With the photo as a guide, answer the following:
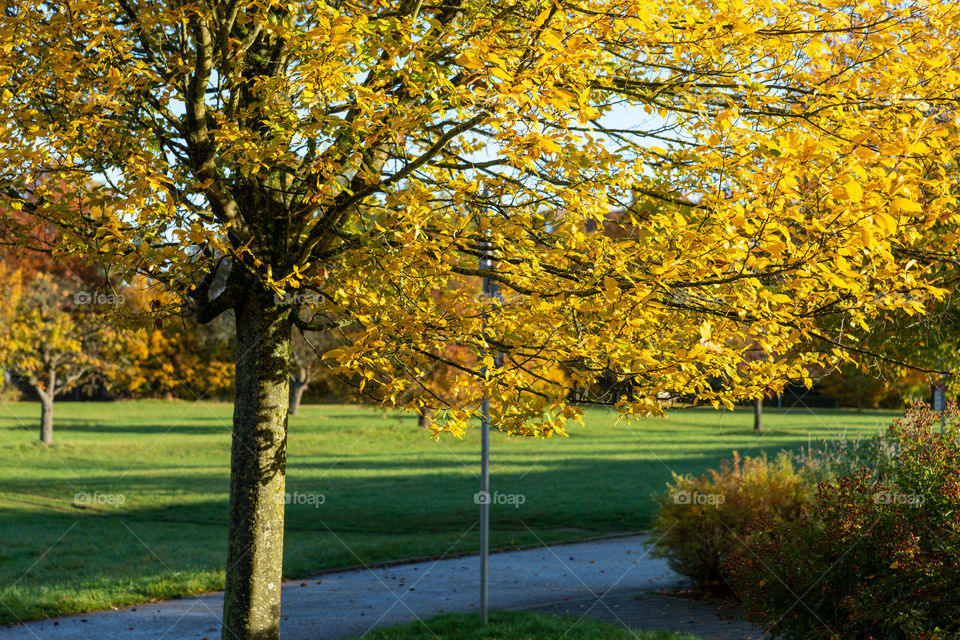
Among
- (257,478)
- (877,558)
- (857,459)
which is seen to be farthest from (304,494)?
(877,558)

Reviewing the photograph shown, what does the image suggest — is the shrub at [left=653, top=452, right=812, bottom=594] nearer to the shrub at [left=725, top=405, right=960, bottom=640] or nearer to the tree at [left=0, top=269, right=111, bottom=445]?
the shrub at [left=725, top=405, right=960, bottom=640]

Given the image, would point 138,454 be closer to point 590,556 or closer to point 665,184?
point 590,556

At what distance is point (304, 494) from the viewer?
59.6 ft

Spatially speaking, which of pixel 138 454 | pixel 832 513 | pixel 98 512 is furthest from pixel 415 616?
pixel 138 454

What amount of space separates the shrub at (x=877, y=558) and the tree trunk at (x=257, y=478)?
369cm

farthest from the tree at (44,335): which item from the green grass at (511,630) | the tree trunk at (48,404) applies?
the green grass at (511,630)

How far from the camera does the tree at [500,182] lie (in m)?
3.81

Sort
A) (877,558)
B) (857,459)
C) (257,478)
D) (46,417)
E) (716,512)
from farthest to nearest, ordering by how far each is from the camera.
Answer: (46,417), (716,512), (857,459), (877,558), (257,478)

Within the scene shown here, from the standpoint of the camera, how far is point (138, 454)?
89.8 ft

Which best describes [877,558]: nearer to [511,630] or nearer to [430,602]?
[511,630]

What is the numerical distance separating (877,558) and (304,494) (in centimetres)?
1414

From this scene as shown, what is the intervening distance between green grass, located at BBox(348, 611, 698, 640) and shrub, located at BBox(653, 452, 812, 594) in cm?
180

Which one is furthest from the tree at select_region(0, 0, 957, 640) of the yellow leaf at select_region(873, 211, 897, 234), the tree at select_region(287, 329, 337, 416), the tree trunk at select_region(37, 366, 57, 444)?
the tree at select_region(287, 329, 337, 416)

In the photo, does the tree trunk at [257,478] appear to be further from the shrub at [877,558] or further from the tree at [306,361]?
the tree at [306,361]
